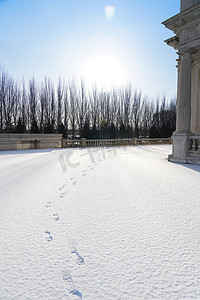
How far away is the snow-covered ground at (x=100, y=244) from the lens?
1.11 metres

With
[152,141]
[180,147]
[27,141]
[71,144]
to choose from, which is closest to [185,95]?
[180,147]

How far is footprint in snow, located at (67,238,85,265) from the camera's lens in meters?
1.33

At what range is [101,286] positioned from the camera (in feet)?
3.65

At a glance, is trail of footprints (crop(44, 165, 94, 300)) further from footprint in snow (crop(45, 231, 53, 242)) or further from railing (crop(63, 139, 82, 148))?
railing (crop(63, 139, 82, 148))

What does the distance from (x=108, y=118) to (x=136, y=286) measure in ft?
94.7

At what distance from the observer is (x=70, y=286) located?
111 cm

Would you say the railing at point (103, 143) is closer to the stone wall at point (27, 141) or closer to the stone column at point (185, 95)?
the stone wall at point (27, 141)

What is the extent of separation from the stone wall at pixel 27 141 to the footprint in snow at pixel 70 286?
39.4ft

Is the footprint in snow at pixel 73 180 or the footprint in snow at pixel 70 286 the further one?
the footprint in snow at pixel 73 180

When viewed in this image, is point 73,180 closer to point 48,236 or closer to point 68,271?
point 48,236

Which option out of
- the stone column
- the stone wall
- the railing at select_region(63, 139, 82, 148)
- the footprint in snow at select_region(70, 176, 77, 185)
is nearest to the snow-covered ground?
the footprint in snow at select_region(70, 176, 77, 185)

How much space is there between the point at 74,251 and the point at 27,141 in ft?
39.6

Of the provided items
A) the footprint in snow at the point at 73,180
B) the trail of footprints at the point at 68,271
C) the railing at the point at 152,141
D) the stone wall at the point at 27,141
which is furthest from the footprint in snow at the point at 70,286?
the railing at the point at 152,141

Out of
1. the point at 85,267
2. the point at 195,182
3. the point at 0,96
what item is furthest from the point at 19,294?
the point at 0,96
